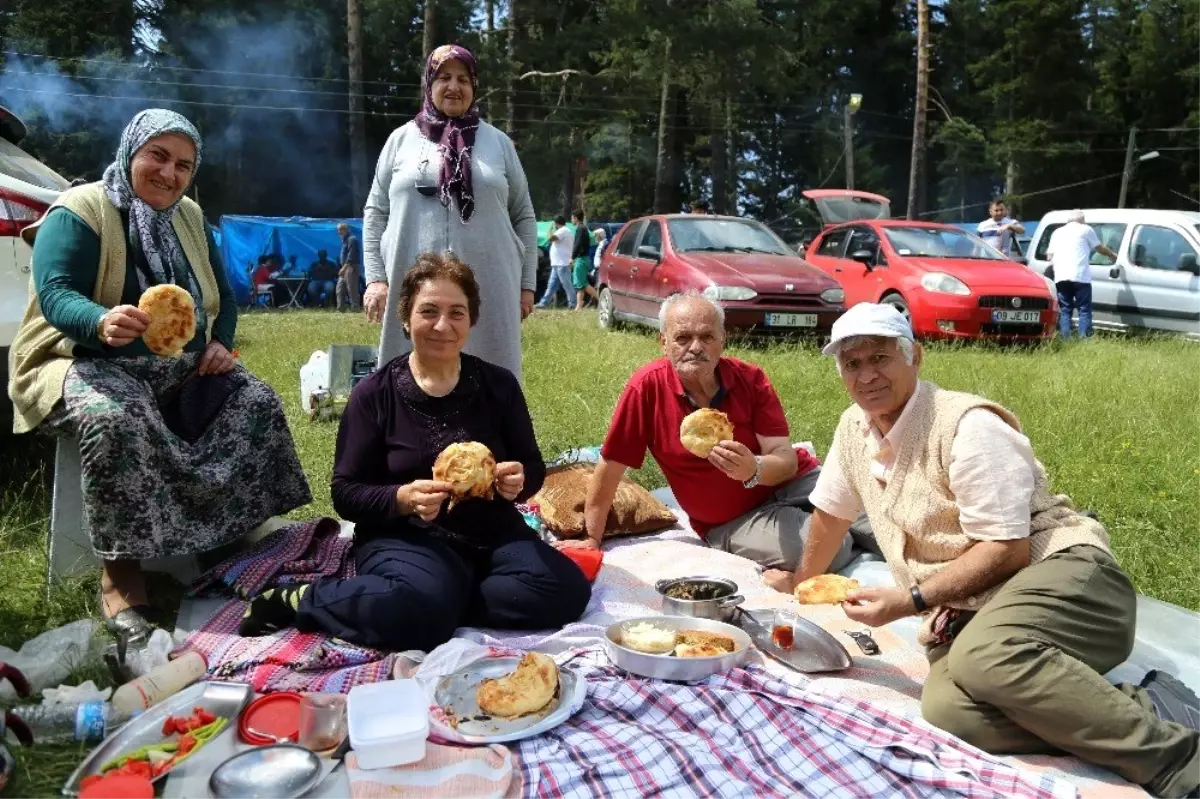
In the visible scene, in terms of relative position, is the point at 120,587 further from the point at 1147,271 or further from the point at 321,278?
the point at 321,278

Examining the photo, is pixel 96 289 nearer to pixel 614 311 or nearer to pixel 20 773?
pixel 20 773

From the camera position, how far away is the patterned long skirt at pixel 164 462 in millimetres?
3105

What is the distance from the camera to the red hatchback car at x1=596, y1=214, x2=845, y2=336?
9.99 meters

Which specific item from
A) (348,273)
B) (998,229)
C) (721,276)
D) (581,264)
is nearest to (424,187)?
(721,276)

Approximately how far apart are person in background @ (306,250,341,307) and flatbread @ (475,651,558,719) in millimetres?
17990

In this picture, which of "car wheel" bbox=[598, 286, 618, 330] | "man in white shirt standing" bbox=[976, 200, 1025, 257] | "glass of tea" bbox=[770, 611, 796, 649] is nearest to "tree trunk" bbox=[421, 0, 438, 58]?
"car wheel" bbox=[598, 286, 618, 330]

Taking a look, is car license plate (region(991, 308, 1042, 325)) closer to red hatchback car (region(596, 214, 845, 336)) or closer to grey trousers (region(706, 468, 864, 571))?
red hatchback car (region(596, 214, 845, 336))

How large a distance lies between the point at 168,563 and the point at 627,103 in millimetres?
25889

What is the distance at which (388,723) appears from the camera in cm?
228

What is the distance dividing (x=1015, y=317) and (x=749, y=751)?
359 inches

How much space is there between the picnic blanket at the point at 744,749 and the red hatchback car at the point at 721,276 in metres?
6.90

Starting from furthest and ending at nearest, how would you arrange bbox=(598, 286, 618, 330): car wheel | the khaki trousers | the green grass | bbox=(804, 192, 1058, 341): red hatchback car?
bbox=(598, 286, 618, 330): car wheel → bbox=(804, 192, 1058, 341): red hatchback car → the green grass → the khaki trousers

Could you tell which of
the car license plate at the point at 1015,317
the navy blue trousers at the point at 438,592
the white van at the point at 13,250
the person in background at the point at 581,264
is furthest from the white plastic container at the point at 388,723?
the person in background at the point at 581,264

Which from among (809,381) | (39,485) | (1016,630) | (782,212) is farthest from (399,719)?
(782,212)
